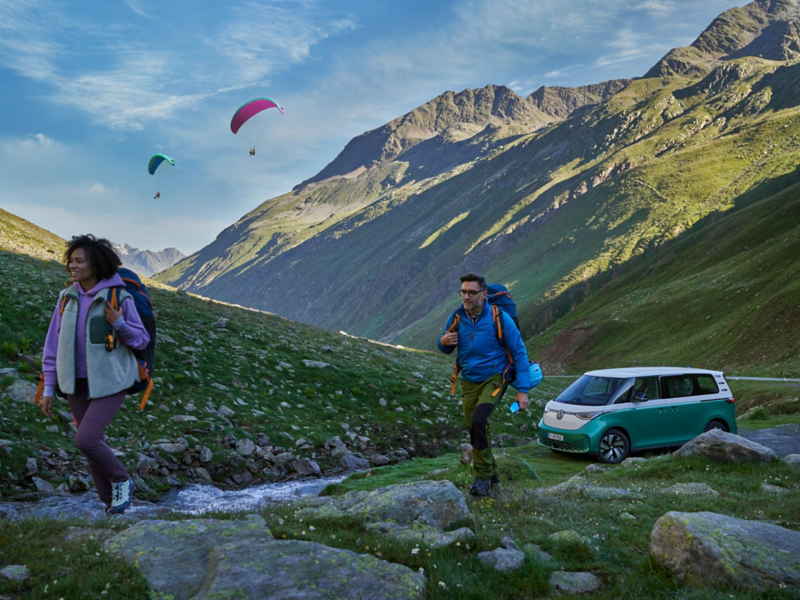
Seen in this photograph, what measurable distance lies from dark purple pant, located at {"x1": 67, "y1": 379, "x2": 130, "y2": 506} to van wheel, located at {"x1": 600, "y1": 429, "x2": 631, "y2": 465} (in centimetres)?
1320

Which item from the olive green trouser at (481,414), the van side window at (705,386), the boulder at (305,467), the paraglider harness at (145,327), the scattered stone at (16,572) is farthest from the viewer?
the van side window at (705,386)

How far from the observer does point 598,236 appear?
142125 mm

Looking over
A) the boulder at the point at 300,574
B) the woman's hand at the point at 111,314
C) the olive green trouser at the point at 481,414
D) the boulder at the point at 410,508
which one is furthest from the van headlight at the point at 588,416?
the woman's hand at the point at 111,314

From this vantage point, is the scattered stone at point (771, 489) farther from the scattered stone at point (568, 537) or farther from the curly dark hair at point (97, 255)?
the curly dark hair at point (97, 255)

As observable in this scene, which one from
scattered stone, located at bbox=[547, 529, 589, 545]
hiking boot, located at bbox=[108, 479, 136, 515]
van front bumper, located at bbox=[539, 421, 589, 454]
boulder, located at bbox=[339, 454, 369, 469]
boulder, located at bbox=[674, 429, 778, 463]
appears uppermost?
hiking boot, located at bbox=[108, 479, 136, 515]

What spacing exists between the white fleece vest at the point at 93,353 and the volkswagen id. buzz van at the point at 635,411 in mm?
13216

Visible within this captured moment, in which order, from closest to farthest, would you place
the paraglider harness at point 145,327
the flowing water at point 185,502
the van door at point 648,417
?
the paraglider harness at point 145,327 < the flowing water at point 185,502 < the van door at point 648,417

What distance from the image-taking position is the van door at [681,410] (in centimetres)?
1639

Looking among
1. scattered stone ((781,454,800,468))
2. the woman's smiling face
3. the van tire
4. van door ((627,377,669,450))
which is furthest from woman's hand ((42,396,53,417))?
the van tire

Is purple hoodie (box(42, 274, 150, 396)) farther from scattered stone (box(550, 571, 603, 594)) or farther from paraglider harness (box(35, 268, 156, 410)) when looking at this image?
scattered stone (box(550, 571, 603, 594))

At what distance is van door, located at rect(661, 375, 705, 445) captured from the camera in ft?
53.8

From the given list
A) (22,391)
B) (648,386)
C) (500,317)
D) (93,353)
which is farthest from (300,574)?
(648,386)

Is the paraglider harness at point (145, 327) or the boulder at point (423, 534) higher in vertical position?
the paraglider harness at point (145, 327)

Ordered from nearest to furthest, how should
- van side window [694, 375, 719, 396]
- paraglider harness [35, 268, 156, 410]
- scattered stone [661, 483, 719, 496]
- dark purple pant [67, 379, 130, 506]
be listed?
dark purple pant [67, 379, 130, 506], paraglider harness [35, 268, 156, 410], scattered stone [661, 483, 719, 496], van side window [694, 375, 719, 396]
